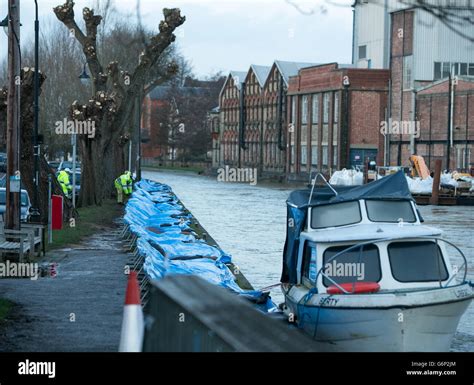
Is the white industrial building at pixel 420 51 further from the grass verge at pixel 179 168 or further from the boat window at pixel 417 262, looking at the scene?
the boat window at pixel 417 262

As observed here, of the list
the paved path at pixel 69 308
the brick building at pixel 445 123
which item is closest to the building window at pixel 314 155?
the brick building at pixel 445 123

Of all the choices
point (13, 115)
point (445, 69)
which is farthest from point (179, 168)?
point (13, 115)

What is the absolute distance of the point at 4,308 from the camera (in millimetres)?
16516

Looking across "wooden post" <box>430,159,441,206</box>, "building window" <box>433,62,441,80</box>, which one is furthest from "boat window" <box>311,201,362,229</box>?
"building window" <box>433,62,441,80</box>

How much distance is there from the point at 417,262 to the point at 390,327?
81.0 inches

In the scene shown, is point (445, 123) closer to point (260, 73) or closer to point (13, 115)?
point (260, 73)

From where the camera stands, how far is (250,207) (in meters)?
56.2

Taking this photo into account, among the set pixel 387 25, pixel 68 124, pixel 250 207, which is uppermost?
pixel 387 25

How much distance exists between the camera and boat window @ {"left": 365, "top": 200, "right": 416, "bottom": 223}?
18.4 m

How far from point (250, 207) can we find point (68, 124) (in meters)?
16.6

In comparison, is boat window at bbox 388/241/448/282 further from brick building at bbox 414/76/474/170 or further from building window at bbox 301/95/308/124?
building window at bbox 301/95/308/124

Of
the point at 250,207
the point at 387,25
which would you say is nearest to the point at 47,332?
the point at 250,207

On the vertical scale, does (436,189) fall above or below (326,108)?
below
